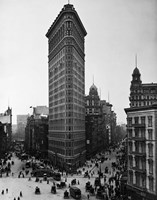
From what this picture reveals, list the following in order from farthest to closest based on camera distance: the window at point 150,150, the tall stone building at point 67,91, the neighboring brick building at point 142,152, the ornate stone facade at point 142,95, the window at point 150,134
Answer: the ornate stone facade at point 142,95 < the tall stone building at point 67,91 < the window at point 150,134 < the window at point 150,150 < the neighboring brick building at point 142,152

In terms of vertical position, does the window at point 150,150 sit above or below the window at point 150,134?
below

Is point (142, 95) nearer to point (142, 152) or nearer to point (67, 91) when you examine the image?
point (67, 91)

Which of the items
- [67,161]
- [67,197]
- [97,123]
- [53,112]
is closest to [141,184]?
[67,197]

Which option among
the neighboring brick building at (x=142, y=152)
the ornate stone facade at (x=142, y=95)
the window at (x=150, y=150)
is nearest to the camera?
the neighboring brick building at (x=142, y=152)

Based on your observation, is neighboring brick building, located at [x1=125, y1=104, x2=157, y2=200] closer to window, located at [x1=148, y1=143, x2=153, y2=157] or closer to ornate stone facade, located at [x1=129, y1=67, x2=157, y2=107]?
window, located at [x1=148, y1=143, x2=153, y2=157]

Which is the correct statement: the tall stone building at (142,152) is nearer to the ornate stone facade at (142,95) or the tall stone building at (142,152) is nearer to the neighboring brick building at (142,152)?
the neighboring brick building at (142,152)

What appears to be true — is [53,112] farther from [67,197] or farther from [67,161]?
[67,197]

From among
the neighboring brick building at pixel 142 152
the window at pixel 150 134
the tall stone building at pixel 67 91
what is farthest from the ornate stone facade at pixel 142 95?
the window at pixel 150 134
